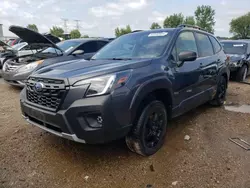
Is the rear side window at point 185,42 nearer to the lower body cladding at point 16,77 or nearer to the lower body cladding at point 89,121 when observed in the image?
the lower body cladding at point 89,121

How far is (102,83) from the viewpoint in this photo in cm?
228

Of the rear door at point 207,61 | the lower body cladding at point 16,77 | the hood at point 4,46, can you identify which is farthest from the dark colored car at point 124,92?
the hood at point 4,46

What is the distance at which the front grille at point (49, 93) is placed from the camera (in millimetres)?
2316

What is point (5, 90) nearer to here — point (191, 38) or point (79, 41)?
point (79, 41)

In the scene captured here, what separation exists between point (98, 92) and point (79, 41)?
513 cm

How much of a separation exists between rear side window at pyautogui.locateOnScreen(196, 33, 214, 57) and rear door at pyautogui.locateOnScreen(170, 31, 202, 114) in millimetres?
216

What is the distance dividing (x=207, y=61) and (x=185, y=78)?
1.03m

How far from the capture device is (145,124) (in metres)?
2.69

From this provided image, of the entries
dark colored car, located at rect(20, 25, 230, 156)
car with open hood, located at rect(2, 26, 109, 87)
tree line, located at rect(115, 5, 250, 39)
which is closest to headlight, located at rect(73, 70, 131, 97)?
dark colored car, located at rect(20, 25, 230, 156)

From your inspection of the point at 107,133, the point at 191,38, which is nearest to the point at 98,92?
the point at 107,133

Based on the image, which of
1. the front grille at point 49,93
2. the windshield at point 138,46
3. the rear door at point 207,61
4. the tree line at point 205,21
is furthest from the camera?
the tree line at point 205,21

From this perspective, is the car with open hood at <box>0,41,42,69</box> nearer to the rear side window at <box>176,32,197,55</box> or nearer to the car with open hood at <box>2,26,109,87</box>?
the car with open hood at <box>2,26,109,87</box>

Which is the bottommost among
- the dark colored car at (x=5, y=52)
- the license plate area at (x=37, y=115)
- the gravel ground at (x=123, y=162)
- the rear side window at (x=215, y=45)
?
the gravel ground at (x=123, y=162)

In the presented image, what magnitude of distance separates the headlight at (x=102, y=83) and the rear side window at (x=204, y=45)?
2.28m
